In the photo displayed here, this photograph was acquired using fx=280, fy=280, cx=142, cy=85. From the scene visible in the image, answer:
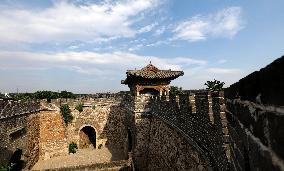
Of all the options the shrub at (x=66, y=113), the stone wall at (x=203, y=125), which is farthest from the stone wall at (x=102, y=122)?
the stone wall at (x=203, y=125)

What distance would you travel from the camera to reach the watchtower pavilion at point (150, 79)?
66.9 feet

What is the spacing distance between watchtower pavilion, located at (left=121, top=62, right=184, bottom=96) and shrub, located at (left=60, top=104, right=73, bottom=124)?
262 inches

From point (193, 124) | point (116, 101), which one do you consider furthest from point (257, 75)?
point (116, 101)

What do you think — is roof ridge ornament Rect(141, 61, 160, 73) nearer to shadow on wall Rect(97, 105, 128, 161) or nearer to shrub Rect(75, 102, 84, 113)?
shadow on wall Rect(97, 105, 128, 161)

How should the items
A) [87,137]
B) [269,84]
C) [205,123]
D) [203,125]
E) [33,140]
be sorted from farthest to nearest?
1. [87,137]
2. [33,140]
3. [203,125]
4. [205,123]
5. [269,84]

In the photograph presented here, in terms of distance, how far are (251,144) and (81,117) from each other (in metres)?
24.1

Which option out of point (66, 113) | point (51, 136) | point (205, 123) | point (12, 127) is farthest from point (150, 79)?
point (205, 123)

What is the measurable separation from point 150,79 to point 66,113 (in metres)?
8.48

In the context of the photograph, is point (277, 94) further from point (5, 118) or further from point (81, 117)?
point (81, 117)

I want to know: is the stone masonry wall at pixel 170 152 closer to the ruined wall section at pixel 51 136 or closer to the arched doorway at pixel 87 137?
the ruined wall section at pixel 51 136

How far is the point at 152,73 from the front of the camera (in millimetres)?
20844

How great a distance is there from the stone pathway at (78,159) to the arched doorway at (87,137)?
1.48 meters

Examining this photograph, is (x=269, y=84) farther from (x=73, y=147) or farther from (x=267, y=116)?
(x=73, y=147)

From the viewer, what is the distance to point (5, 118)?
13.2 m
